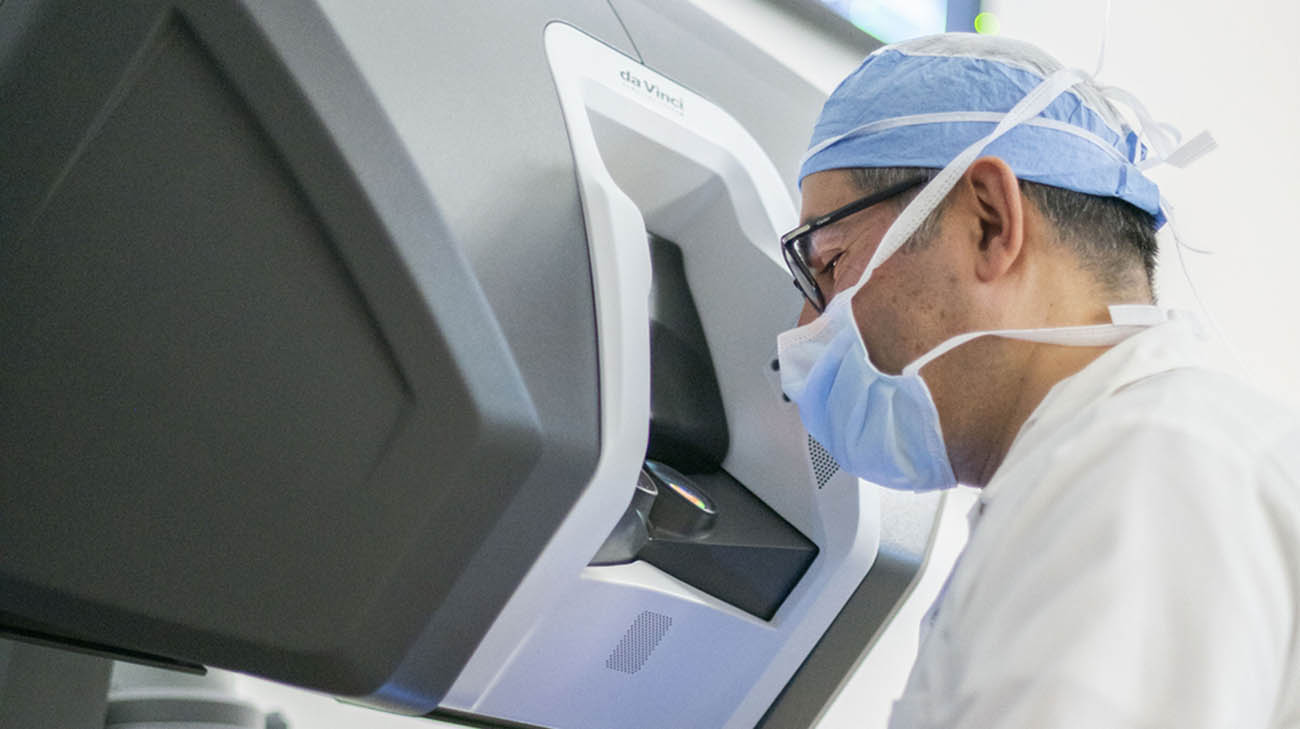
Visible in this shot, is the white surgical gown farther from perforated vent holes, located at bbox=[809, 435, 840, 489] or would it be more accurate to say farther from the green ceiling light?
the green ceiling light

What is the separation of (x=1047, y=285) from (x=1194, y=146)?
228mm

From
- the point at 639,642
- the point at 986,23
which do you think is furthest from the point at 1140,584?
the point at 986,23

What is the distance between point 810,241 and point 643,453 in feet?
0.98

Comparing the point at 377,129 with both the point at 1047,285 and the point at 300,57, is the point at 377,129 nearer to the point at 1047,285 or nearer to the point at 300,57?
the point at 300,57

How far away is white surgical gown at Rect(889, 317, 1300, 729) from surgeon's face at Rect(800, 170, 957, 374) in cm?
24

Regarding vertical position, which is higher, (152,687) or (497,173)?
(497,173)

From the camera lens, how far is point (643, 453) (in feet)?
2.74

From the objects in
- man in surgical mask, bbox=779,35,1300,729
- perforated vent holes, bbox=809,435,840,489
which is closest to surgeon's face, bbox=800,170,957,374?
man in surgical mask, bbox=779,35,1300,729

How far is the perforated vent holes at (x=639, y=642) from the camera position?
94 cm

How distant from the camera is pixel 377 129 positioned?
73 cm

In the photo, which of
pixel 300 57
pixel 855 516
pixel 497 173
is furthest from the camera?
pixel 855 516

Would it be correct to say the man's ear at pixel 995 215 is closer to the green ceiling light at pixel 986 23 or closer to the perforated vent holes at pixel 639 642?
the perforated vent holes at pixel 639 642

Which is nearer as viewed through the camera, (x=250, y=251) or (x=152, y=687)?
(x=250, y=251)

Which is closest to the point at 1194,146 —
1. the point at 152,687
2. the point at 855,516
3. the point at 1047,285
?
the point at 1047,285
